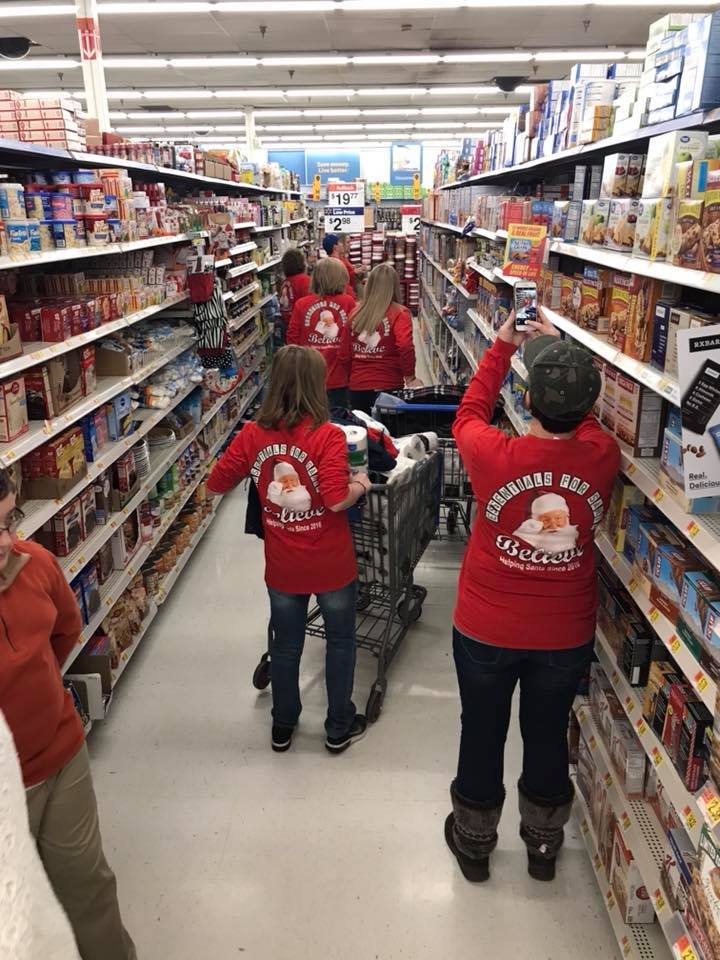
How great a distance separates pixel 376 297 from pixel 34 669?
13.2ft

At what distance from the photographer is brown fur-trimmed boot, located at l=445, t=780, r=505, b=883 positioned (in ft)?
8.39

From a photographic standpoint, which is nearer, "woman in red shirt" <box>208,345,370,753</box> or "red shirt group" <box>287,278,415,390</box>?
"woman in red shirt" <box>208,345,370,753</box>

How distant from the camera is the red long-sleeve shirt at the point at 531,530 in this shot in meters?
2.12

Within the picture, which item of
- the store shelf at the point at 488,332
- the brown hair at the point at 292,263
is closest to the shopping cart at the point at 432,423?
the store shelf at the point at 488,332

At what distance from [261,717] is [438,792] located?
37.0 inches

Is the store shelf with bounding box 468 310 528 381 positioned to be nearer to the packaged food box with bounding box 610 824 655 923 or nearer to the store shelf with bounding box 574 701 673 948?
the store shelf with bounding box 574 701 673 948

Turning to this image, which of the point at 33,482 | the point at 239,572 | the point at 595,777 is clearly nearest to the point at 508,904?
the point at 595,777

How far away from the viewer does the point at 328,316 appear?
581 cm

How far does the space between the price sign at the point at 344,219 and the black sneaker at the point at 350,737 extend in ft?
43.9

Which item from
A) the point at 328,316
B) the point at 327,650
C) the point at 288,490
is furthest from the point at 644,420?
the point at 328,316

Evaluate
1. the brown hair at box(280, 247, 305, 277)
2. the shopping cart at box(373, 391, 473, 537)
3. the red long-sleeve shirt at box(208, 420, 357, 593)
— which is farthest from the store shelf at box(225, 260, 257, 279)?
the red long-sleeve shirt at box(208, 420, 357, 593)

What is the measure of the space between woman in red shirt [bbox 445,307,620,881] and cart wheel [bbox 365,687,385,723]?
87 cm

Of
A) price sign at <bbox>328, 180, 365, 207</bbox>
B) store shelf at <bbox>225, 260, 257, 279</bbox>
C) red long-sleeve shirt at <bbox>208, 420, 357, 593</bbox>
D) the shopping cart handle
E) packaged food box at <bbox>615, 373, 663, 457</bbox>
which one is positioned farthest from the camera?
price sign at <bbox>328, 180, 365, 207</bbox>

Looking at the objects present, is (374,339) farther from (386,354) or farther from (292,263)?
(292,263)
